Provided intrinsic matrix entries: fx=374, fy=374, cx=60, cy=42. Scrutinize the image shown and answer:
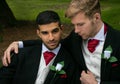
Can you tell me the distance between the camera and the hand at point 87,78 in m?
4.44

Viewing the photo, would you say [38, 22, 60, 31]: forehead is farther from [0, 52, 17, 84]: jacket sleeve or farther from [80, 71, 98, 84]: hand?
[80, 71, 98, 84]: hand

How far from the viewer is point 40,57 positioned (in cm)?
473

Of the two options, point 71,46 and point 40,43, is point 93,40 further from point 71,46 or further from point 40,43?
point 40,43

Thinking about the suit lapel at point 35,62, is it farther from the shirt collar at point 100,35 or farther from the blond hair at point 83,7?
the shirt collar at point 100,35

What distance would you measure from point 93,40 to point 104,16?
12.5 m

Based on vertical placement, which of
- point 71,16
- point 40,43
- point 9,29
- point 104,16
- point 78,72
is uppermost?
point 71,16

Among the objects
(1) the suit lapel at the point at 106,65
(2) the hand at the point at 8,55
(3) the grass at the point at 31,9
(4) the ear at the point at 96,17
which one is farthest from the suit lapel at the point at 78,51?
(3) the grass at the point at 31,9

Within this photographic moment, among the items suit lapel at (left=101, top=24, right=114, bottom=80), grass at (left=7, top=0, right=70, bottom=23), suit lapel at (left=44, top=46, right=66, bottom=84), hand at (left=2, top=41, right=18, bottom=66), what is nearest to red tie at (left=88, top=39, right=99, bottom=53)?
suit lapel at (left=101, top=24, right=114, bottom=80)

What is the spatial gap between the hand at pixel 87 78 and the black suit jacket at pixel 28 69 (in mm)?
217

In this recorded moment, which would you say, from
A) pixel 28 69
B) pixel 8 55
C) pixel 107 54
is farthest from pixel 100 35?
pixel 8 55

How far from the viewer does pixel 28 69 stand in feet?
15.5

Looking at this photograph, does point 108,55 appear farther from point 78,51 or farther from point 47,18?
point 47,18

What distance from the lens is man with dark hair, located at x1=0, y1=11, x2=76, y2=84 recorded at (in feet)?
15.0

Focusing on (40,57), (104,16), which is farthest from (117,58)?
(104,16)
